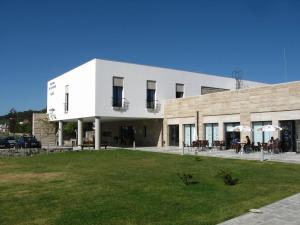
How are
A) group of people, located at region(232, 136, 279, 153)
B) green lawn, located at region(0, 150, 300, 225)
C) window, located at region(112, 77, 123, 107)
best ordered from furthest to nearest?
window, located at region(112, 77, 123, 107) < group of people, located at region(232, 136, 279, 153) < green lawn, located at region(0, 150, 300, 225)

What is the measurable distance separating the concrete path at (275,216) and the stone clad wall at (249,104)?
16.9 m

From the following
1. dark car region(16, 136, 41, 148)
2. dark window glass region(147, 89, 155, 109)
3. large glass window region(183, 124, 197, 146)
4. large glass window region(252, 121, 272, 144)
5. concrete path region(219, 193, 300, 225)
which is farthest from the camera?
dark car region(16, 136, 41, 148)

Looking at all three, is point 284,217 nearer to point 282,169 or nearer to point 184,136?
point 282,169

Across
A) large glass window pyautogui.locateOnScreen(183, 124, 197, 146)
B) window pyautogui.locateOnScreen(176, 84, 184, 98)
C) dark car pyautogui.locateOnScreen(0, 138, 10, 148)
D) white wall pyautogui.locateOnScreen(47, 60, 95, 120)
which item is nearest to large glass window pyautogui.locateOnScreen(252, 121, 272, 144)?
large glass window pyautogui.locateOnScreen(183, 124, 197, 146)

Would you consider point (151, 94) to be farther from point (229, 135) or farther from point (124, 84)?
point (229, 135)

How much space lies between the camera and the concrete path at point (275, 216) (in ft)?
23.1

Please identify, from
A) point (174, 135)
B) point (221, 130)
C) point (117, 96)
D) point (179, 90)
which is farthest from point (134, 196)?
point (179, 90)

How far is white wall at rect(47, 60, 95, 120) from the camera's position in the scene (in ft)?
107

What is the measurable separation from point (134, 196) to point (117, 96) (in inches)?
949

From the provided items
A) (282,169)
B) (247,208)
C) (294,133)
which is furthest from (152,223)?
(294,133)

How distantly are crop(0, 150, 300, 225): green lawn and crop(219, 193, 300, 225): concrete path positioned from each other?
0.32 meters

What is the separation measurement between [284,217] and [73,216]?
173 inches

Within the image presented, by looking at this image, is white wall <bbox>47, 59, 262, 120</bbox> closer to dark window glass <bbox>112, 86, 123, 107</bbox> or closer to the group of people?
dark window glass <bbox>112, 86, 123, 107</bbox>

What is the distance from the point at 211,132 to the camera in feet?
103
